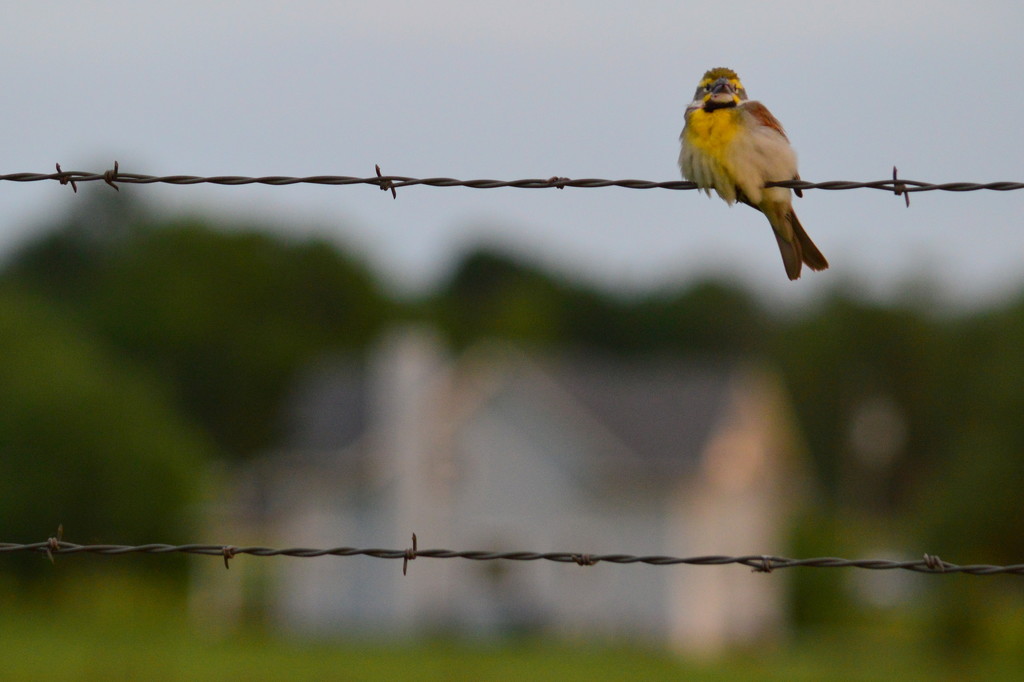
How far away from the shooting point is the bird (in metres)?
5.73

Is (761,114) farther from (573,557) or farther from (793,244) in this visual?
(573,557)

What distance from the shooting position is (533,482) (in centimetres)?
3475

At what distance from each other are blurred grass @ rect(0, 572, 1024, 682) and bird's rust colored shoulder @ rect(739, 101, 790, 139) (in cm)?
2003

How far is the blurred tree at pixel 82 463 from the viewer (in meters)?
36.8

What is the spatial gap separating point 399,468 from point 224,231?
41.5 metres

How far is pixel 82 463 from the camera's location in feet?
123

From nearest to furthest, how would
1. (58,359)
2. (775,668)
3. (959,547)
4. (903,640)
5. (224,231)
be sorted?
(959,547)
(775,668)
(903,640)
(58,359)
(224,231)

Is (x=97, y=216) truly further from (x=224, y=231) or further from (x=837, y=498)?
(x=837, y=498)

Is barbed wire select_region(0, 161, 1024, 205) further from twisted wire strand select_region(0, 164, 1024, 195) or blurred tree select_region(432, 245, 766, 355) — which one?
blurred tree select_region(432, 245, 766, 355)

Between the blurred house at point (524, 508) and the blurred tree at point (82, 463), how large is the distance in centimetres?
328

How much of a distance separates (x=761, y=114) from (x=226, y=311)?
67.4 meters

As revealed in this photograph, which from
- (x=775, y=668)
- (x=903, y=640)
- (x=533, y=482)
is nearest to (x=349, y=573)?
(x=533, y=482)

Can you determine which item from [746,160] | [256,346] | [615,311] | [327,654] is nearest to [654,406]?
[327,654]

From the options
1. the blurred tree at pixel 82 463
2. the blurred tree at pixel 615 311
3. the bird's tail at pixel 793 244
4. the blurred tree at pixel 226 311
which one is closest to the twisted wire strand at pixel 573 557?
the bird's tail at pixel 793 244
